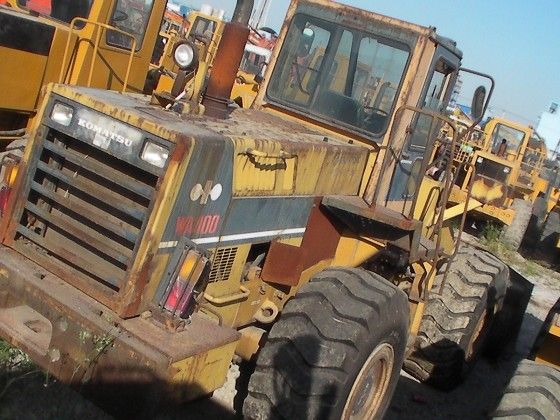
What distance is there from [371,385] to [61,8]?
5677mm

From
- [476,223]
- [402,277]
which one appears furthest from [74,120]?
[476,223]

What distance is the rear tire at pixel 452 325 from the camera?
20.6ft

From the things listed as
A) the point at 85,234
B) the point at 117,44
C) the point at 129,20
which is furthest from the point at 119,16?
the point at 85,234

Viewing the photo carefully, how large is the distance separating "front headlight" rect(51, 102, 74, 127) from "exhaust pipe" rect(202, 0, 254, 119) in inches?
34.7

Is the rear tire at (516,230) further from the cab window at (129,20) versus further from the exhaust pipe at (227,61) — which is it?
the exhaust pipe at (227,61)

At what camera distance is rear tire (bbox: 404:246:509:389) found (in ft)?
20.6

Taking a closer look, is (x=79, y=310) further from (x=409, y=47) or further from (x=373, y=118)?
(x=409, y=47)

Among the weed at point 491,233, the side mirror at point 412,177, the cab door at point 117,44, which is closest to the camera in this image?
the side mirror at point 412,177

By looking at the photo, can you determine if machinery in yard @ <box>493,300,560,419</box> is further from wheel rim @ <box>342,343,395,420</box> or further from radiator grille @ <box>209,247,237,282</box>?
radiator grille @ <box>209,247,237,282</box>

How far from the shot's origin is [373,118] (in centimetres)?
525

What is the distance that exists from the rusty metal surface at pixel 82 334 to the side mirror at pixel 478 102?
9.28 feet

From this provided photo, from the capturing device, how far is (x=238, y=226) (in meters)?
4.23

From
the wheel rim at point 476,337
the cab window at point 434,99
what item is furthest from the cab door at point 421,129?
the wheel rim at point 476,337

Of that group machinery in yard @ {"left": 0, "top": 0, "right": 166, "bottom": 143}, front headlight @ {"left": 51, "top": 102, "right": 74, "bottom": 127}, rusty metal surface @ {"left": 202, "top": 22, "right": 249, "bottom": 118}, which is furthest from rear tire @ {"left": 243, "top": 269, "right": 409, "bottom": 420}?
machinery in yard @ {"left": 0, "top": 0, "right": 166, "bottom": 143}
